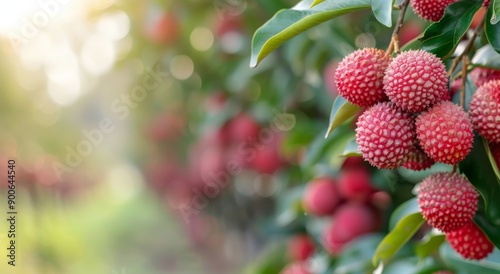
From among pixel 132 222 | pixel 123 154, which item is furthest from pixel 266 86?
pixel 132 222

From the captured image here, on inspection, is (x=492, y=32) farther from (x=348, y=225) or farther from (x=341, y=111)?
(x=348, y=225)

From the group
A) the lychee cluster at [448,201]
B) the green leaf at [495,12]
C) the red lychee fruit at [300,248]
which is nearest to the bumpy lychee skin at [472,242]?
the lychee cluster at [448,201]

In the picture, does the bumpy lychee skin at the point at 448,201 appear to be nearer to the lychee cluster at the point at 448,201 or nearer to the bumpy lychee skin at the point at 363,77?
the lychee cluster at the point at 448,201

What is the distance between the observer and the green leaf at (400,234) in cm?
82

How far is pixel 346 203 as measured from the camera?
1.42 m

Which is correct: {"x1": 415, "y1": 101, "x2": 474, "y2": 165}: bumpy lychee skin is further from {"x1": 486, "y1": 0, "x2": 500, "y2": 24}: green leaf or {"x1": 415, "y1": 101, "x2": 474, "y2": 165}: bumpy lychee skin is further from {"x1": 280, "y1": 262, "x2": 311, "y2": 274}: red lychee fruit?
{"x1": 280, "y1": 262, "x2": 311, "y2": 274}: red lychee fruit

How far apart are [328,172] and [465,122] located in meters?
0.77

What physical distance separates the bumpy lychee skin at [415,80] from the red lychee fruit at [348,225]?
0.71 m

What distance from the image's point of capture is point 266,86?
176 centimetres

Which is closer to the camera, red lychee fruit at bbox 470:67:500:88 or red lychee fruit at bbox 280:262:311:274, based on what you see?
red lychee fruit at bbox 470:67:500:88

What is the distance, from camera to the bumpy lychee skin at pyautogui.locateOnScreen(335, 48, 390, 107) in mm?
676

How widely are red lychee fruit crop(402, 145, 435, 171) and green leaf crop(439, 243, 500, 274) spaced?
0.98ft

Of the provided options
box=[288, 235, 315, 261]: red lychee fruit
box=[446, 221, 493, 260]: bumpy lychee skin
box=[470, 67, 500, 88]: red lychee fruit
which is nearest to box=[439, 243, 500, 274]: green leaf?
box=[446, 221, 493, 260]: bumpy lychee skin

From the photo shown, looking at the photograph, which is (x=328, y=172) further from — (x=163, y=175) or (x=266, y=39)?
(x=163, y=175)
